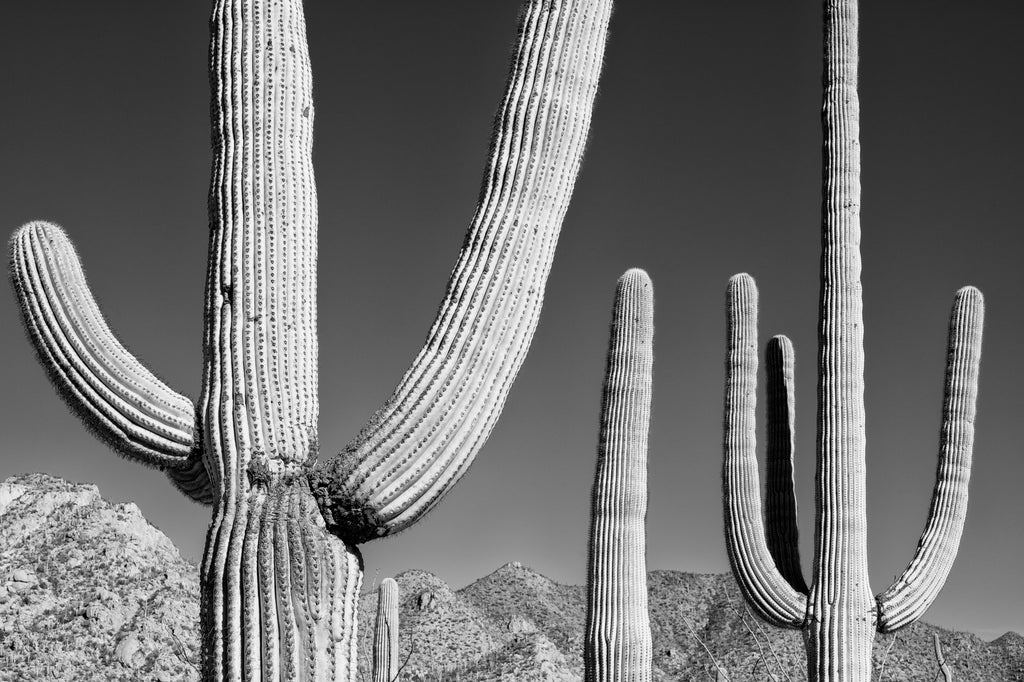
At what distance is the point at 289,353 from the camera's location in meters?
4.52

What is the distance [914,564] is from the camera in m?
10.2

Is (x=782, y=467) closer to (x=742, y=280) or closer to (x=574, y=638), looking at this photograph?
(x=742, y=280)

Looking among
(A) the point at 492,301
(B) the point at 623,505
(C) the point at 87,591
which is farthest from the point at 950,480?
(C) the point at 87,591

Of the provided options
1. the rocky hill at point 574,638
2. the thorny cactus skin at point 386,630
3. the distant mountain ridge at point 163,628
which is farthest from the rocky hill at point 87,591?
the rocky hill at point 574,638

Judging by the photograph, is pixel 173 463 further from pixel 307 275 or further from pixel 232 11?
pixel 232 11

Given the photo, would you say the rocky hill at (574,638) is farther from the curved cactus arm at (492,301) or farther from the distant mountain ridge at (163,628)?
the curved cactus arm at (492,301)

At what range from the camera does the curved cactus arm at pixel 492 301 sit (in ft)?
14.1

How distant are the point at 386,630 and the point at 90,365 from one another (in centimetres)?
1326

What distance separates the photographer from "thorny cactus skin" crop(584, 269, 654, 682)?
10.6 metres

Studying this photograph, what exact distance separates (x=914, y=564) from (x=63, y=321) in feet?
26.2

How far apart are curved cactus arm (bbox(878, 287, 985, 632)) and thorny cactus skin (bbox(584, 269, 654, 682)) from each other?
2.30 meters

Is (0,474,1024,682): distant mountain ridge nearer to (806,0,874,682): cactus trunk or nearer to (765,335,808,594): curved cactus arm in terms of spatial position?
(765,335,808,594): curved cactus arm

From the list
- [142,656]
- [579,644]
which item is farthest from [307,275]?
Result: [579,644]

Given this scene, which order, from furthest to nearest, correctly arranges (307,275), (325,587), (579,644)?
(579,644) < (307,275) < (325,587)
